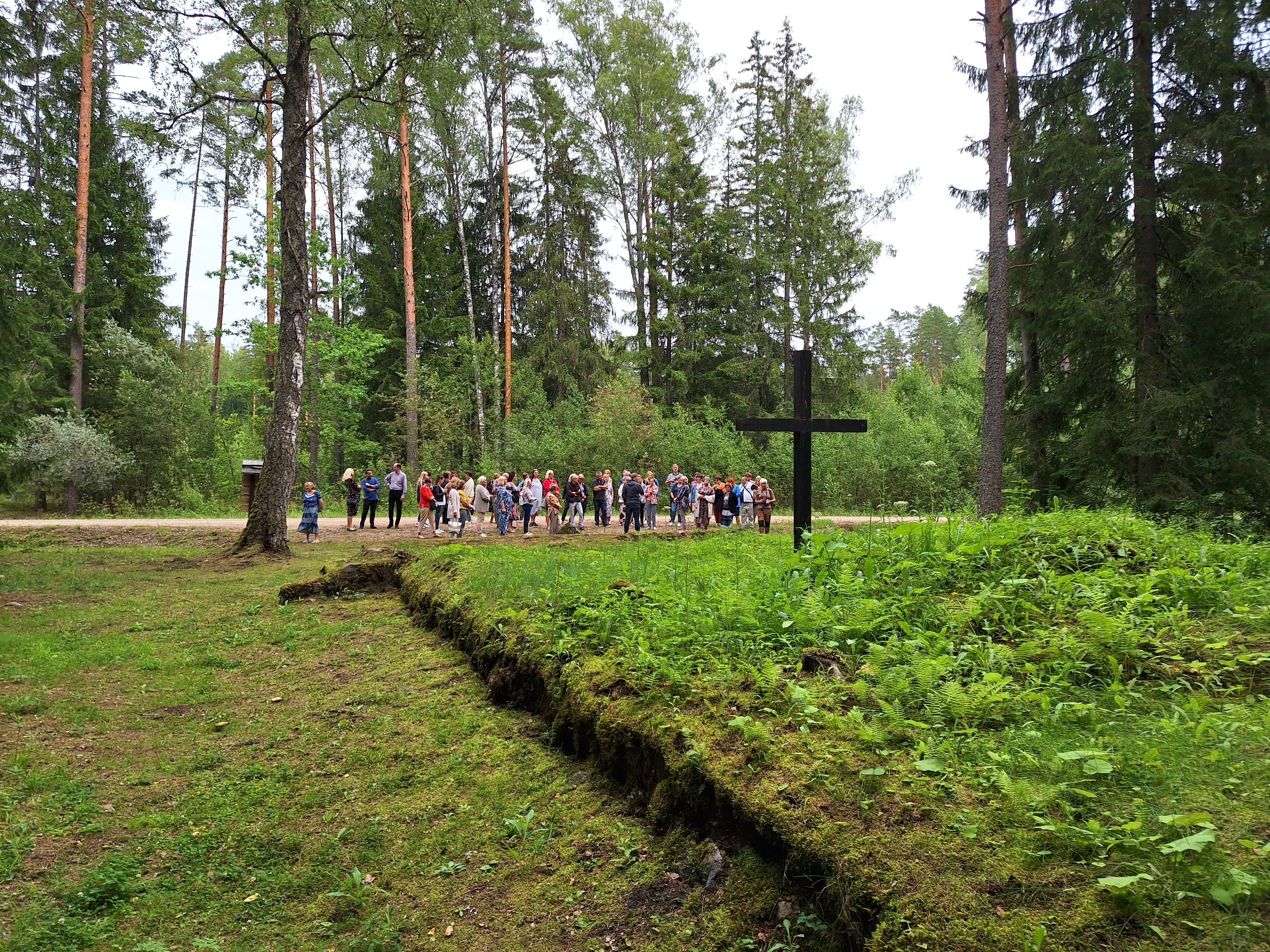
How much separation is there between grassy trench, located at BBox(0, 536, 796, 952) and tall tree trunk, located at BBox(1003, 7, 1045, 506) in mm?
12654

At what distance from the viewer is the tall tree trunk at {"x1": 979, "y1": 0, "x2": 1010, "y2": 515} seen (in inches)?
533

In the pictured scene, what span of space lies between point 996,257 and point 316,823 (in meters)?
14.4

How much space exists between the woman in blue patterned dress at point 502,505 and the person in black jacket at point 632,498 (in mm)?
2946

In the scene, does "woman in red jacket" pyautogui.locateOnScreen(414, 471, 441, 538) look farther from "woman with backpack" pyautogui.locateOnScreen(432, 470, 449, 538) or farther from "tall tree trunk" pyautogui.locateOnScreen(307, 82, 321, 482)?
"tall tree trunk" pyautogui.locateOnScreen(307, 82, 321, 482)

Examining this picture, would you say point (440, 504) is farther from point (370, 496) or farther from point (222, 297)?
point (222, 297)

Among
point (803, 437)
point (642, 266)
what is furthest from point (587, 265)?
point (803, 437)

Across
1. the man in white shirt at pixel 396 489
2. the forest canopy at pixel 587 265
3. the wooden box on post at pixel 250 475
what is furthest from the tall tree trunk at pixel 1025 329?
the wooden box on post at pixel 250 475

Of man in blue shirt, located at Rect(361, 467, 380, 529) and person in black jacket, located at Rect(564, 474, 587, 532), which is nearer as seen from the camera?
man in blue shirt, located at Rect(361, 467, 380, 529)

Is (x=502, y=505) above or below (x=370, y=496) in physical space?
below

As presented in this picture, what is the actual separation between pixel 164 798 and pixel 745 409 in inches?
1072

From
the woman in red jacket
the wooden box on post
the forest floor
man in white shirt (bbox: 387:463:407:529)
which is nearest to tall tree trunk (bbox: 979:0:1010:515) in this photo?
the forest floor

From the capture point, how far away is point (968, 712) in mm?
3311

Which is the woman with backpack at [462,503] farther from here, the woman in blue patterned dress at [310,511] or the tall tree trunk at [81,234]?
the tall tree trunk at [81,234]

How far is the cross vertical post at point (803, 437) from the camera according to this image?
778 cm
